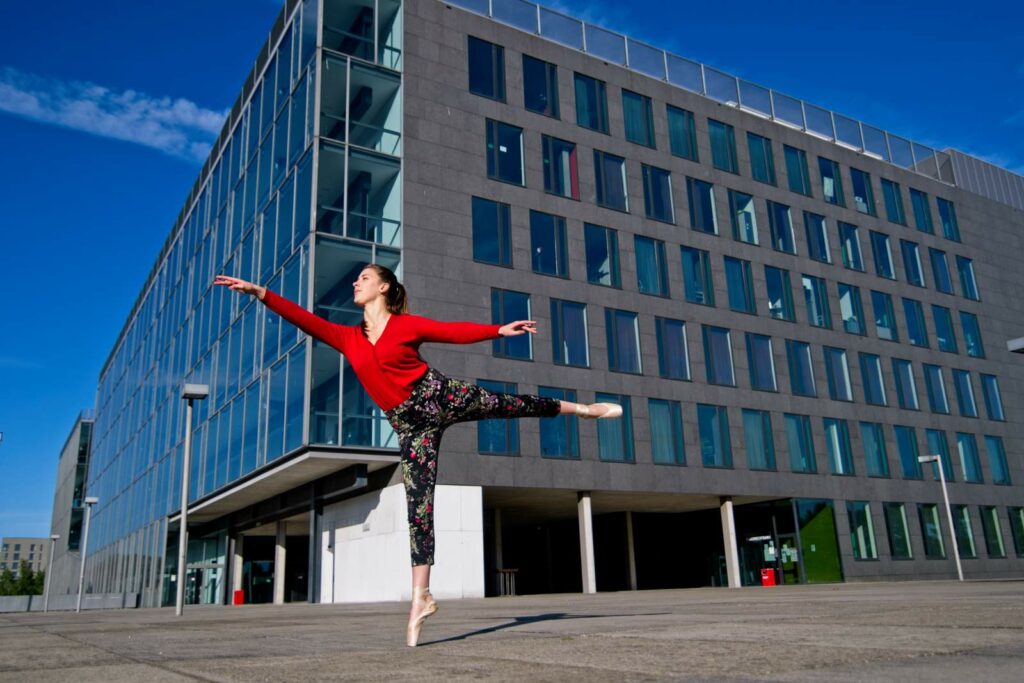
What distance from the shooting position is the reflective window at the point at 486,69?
27.0 m

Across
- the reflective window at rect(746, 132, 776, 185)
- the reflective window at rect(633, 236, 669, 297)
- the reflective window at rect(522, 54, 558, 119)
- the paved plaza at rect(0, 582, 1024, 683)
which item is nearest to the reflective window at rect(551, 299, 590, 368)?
the reflective window at rect(633, 236, 669, 297)

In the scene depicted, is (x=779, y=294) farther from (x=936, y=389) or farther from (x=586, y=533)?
(x=586, y=533)

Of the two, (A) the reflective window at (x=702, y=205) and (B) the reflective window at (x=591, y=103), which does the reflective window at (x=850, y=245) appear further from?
(B) the reflective window at (x=591, y=103)

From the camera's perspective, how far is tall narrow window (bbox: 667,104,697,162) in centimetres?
3098

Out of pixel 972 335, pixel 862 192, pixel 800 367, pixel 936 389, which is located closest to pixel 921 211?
pixel 862 192

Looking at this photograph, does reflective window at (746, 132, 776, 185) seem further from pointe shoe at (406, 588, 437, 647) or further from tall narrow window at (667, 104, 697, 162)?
pointe shoe at (406, 588, 437, 647)

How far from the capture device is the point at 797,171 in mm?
33938

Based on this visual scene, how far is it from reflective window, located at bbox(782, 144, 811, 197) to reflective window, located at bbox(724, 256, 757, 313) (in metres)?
4.82

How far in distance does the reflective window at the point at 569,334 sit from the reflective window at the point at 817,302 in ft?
34.8

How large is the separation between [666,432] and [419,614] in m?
23.3

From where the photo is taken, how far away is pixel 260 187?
96.2 ft

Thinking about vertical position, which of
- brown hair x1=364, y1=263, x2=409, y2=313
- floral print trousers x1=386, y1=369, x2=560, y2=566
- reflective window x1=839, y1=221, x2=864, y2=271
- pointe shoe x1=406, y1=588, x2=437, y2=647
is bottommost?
pointe shoe x1=406, y1=588, x2=437, y2=647

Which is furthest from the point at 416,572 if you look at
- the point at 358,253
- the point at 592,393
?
the point at 592,393

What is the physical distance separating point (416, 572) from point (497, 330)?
1589mm
